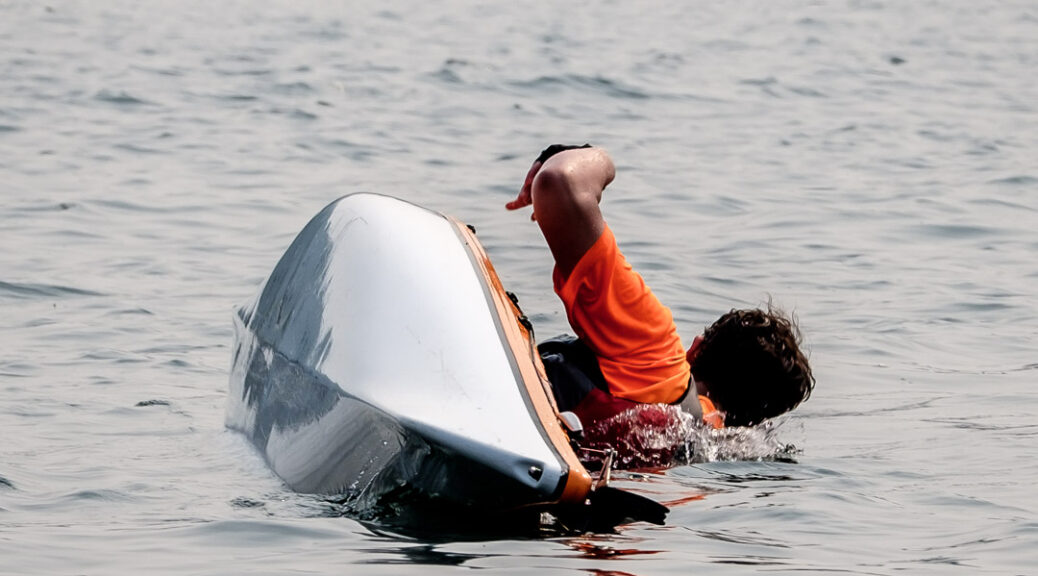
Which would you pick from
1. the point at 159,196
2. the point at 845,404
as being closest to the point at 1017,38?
the point at 159,196

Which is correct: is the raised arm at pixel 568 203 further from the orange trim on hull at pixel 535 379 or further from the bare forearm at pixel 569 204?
the orange trim on hull at pixel 535 379

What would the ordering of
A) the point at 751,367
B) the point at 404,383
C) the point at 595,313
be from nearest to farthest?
the point at 404,383 < the point at 595,313 < the point at 751,367

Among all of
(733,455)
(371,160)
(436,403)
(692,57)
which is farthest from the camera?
(692,57)

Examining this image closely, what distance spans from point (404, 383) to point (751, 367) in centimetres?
146

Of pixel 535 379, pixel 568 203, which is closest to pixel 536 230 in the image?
pixel 568 203

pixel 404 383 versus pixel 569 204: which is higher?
pixel 569 204

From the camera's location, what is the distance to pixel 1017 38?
20.4m

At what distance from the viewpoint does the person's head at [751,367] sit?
16.7 feet

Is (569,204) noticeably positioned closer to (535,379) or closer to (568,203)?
(568,203)

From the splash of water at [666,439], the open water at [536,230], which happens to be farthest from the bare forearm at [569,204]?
the open water at [536,230]

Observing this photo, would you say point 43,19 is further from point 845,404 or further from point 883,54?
point 845,404

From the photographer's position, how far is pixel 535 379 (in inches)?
166

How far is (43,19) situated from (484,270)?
15055 mm

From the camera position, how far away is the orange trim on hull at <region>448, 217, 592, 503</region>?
3.74 m
